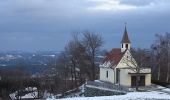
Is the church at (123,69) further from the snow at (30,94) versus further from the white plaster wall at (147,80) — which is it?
the snow at (30,94)

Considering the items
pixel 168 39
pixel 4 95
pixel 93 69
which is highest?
pixel 168 39

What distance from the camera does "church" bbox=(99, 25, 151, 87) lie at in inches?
2071

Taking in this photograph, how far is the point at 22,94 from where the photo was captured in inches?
2758

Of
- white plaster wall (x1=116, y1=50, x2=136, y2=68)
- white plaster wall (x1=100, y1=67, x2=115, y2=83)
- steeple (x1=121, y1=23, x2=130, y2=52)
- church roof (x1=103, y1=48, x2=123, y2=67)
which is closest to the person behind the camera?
white plaster wall (x1=116, y1=50, x2=136, y2=68)

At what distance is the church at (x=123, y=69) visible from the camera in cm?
5260

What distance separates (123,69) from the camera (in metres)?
52.8

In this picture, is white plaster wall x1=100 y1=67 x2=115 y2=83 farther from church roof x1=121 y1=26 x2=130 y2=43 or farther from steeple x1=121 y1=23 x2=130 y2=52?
church roof x1=121 y1=26 x2=130 y2=43

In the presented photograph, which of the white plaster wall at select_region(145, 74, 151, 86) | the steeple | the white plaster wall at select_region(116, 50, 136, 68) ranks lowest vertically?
the white plaster wall at select_region(145, 74, 151, 86)

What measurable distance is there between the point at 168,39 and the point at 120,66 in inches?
753

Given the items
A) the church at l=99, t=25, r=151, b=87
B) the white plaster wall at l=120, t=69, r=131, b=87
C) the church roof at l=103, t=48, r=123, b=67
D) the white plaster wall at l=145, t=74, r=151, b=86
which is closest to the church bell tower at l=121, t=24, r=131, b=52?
the church at l=99, t=25, r=151, b=87

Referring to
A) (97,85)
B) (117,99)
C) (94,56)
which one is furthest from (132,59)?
(117,99)

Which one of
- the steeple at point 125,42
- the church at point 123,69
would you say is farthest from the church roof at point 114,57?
the steeple at point 125,42

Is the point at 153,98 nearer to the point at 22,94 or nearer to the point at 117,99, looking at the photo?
the point at 117,99

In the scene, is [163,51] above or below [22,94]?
above
